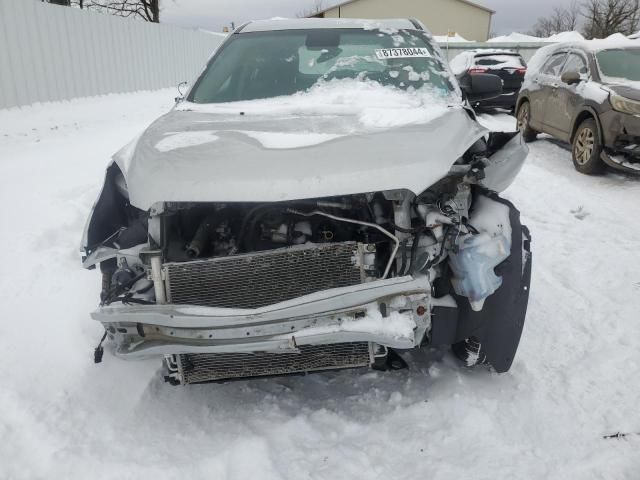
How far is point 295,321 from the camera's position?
2121 mm

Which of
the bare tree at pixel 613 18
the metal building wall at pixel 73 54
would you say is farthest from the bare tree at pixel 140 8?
the bare tree at pixel 613 18

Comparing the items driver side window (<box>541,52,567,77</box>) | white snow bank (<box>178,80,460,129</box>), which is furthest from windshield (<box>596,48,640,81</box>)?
white snow bank (<box>178,80,460,129</box>)

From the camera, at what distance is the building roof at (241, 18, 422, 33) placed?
3961mm

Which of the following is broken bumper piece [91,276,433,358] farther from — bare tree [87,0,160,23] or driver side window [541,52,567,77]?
bare tree [87,0,160,23]

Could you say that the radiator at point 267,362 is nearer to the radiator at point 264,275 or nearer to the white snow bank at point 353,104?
the radiator at point 264,275

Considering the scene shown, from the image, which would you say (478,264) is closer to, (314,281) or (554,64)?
(314,281)

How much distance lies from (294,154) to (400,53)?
183 centimetres

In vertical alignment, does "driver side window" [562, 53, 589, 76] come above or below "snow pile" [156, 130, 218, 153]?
→ above

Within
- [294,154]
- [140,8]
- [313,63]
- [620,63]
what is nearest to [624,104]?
[620,63]

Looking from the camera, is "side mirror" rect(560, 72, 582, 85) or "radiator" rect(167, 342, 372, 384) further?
"side mirror" rect(560, 72, 582, 85)

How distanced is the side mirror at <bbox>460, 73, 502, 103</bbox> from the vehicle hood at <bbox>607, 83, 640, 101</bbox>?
3.97m

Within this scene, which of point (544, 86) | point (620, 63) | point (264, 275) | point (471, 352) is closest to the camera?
point (264, 275)

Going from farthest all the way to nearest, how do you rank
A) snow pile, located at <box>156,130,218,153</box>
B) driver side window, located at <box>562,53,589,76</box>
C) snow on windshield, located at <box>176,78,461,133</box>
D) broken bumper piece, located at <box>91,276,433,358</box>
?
driver side window, located at <box>562,53,589,76</box> → snow on windshield, located at <box>176,78,461,133</box> → snow pile, located at <box>156,130,218,153</box> → broken bumper piece, located at <box>91,276,433,358</box>

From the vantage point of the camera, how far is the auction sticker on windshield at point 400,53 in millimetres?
3654
